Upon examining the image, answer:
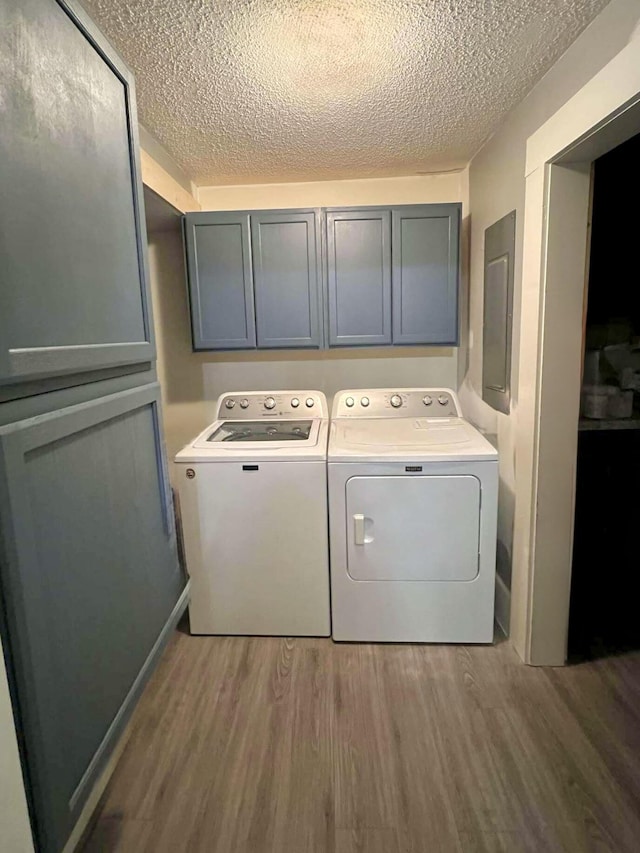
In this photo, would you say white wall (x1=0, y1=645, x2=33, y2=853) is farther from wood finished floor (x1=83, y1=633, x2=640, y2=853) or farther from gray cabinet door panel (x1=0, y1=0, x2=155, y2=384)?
wood finished floor (x1=83, y1=633, x2=640, y2=853)

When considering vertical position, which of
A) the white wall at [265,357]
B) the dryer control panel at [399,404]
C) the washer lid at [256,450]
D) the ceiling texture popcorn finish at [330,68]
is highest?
the ceiling texture popcorn finish at [330,68]

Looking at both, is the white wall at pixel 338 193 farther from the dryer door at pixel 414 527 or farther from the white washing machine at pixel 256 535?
the dryer door at pixel 414 527

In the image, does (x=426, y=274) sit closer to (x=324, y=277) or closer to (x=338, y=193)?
(x=324, y=277)

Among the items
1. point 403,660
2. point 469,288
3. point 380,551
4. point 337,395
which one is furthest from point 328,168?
point 403,660

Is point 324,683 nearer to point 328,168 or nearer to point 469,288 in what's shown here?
point 469,288

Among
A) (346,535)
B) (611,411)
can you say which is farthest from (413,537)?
(611,411)

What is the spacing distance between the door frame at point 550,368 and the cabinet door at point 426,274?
0.62 m

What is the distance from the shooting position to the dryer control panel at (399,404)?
2430 millimetres

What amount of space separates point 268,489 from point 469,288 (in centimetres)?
159

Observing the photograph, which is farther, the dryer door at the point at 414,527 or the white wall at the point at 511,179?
the dryer door at the point at 414,527

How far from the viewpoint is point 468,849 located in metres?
1.20

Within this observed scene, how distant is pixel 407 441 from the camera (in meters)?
1.99

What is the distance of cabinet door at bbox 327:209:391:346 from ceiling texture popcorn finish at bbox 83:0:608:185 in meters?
0.31

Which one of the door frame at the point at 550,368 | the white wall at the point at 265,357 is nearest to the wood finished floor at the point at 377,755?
the door frame at the point at 550,368
